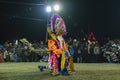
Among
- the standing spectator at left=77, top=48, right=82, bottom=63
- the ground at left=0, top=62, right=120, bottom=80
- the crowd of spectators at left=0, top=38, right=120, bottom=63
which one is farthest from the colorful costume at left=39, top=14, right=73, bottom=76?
the standing spectator at left=77, top=48, right=82, bottom=63

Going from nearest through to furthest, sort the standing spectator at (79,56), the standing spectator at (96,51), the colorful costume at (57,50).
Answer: the colorful costume at (57,50) < the standing spectator at (96,51) < the standing spectator at (79,56)

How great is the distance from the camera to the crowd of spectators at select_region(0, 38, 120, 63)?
22.6 metres

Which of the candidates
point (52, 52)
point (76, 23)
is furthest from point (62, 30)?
point (76, 23)

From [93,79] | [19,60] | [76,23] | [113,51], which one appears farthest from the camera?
[76,23]

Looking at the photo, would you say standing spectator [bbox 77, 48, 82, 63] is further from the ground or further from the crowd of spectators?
the ground

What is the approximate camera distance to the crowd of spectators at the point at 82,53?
2258 centimetres

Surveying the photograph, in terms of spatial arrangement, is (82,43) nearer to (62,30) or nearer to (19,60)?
(19,60)

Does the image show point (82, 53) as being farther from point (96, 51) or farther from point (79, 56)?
point (96, 51)

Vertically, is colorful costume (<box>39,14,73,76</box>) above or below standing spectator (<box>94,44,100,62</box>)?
below

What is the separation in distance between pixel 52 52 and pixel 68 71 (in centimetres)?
83

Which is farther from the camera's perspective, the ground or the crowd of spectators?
the crowd of spectators

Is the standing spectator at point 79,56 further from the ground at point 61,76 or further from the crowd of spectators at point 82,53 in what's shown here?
the ground at point 61,76

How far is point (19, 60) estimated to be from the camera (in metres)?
24.2

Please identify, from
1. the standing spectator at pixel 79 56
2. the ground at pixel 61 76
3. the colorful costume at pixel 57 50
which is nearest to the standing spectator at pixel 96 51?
the standing spectator at pixel 79 56
